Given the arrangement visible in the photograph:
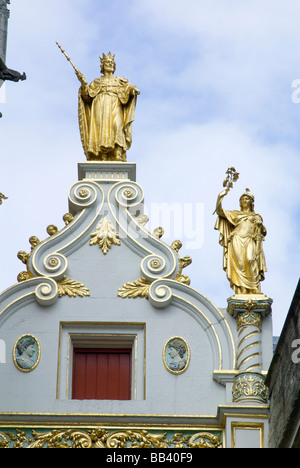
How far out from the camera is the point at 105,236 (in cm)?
2019

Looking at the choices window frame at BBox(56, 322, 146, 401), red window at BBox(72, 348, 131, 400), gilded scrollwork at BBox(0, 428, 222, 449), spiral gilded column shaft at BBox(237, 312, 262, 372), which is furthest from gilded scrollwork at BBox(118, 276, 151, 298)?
gilded scrollwork at BBox(0, 428, 222, 449)

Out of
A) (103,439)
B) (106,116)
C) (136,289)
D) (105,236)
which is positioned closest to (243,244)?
(136,289)

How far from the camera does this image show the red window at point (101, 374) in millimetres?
19078

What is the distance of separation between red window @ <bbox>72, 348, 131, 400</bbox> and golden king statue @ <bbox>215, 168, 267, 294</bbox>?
2109 millimetres

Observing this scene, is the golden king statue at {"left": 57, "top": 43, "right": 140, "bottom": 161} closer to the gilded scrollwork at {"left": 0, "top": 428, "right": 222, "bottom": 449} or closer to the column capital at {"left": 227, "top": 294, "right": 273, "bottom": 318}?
the column capital at {"left": 227, "top": 294, "right": 273, "bottom": 318}

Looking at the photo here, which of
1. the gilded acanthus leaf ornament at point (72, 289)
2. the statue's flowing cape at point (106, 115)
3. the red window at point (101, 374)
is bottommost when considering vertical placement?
the red window at point (101, 374)

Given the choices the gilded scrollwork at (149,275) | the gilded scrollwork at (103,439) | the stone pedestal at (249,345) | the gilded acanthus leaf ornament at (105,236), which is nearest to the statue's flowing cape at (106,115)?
the gilded acanthus leaf ornament at (105,236)

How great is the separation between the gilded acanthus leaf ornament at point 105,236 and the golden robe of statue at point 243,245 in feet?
5.51

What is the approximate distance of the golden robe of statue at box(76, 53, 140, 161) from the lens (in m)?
21.2

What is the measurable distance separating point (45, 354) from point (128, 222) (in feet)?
9.07

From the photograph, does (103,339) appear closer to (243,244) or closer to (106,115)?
(243,244)

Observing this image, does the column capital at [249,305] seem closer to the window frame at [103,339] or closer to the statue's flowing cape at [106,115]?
the window frame at [103,339]

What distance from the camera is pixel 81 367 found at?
19344 mm

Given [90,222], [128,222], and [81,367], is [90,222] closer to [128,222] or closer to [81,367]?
[128,222]
